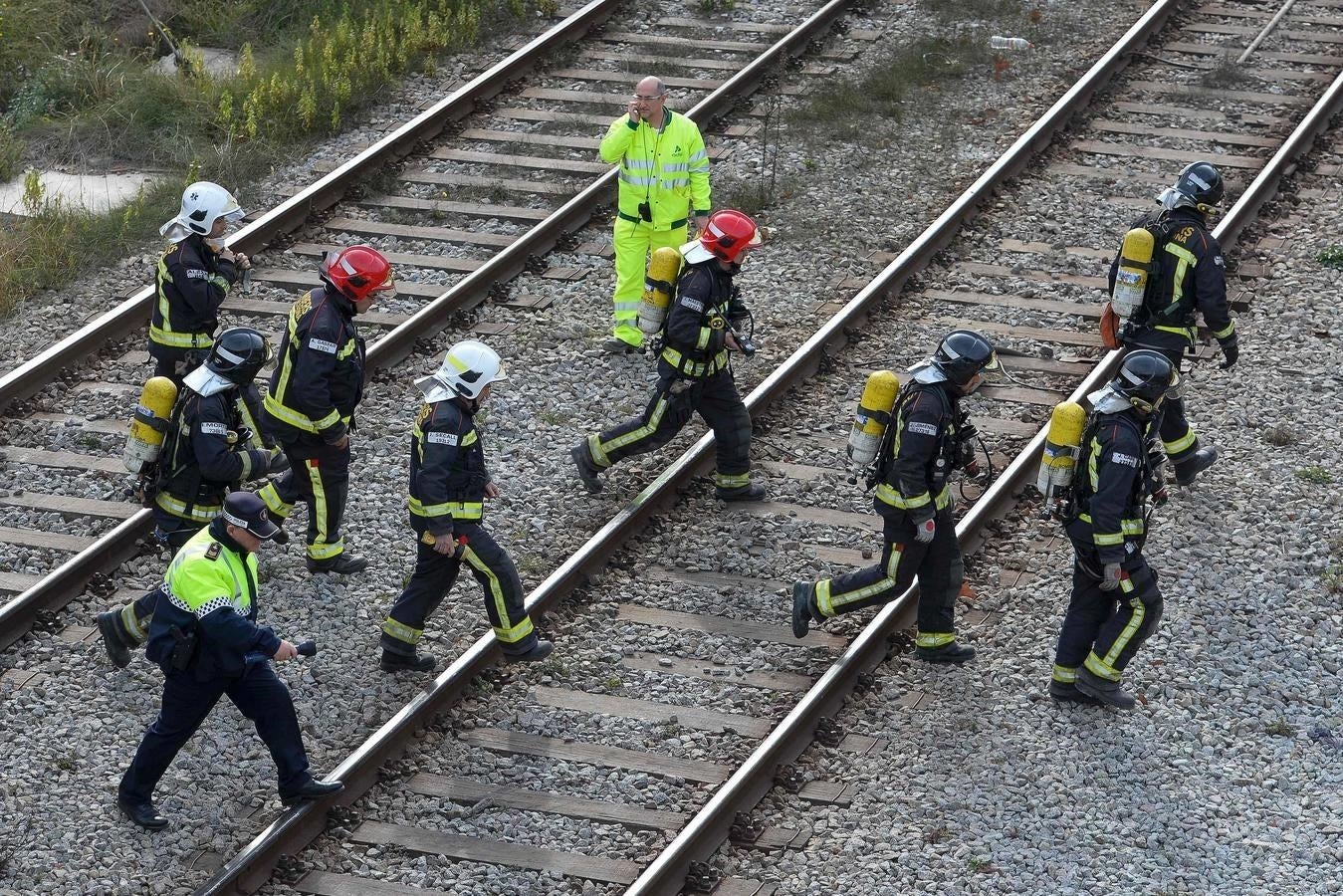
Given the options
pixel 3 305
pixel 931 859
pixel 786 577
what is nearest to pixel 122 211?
pixel 3 305

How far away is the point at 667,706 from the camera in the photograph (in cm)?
923

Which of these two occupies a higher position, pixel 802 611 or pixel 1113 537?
pixel 1113 537

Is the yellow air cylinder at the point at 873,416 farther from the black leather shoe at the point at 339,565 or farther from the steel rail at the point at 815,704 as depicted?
the black leather shoe at the point at 339,565

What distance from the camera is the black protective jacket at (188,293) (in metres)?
10.4

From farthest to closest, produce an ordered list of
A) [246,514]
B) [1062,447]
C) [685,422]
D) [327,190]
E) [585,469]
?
[327,190], [685,422], [585,469], [1062,447], [246,514]

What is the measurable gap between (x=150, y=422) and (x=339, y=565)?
1479 mm

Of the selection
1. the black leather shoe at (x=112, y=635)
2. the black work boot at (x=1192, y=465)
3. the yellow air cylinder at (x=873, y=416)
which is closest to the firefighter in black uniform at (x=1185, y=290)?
the black work boot at (x=1192, y=465)

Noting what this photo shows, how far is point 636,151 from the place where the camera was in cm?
1212

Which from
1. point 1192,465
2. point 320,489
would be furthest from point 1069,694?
point 320,489

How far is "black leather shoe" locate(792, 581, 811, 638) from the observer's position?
9633 mm

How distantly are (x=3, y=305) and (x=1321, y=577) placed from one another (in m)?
9.43

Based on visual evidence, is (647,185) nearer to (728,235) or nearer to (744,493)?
(728,235)

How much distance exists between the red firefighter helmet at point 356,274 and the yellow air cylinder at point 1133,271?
184 inches

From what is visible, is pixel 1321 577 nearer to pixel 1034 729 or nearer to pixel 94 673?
pixel 1034 729
